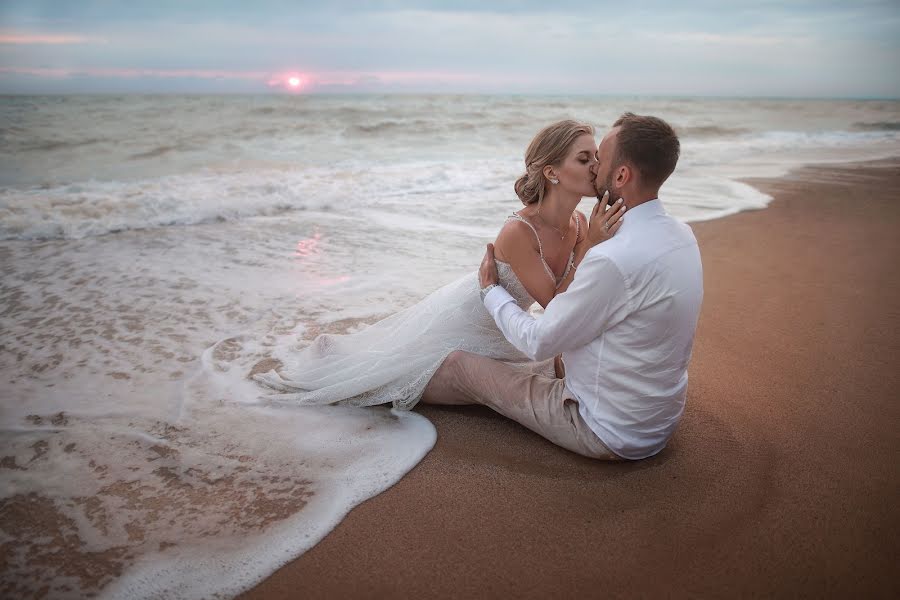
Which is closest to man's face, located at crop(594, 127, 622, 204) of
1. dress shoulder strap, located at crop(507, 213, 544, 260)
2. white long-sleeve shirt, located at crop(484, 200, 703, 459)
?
white long-sleeve shirt, located at crop(484, 200, 703, 459)

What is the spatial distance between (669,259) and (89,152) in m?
18.9

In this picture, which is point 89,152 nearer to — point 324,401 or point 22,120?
point 22,120

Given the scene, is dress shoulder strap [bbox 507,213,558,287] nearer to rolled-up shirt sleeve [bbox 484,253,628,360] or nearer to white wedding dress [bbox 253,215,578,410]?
white wedding dress [bbox 253,215,578,410]

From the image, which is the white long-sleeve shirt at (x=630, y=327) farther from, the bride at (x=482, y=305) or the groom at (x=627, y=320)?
the bride at (x=482, y=305)

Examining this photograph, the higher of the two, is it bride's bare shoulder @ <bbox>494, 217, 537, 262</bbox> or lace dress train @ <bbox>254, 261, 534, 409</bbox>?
bride's bare shoulder @ <bbox>494, 217, 537, 262</bbox>

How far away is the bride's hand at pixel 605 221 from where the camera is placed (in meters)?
2.42

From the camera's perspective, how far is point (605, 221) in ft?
7.97

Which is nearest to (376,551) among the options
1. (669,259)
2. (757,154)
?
(669,259)

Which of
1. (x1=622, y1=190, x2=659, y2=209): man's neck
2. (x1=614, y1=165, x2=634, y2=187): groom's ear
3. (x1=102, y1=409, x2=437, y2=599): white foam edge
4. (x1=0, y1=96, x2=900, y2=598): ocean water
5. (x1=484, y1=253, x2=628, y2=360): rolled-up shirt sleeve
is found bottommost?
(x1=102, y1=409, x2=437, y2=599): white foam edge

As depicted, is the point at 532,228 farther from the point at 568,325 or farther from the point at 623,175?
the point at 568,325

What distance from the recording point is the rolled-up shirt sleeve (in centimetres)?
221

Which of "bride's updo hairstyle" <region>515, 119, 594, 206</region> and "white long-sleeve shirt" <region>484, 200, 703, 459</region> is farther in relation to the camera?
"bride's updo hairstyle" <region>515, 119, 594, 206</region>

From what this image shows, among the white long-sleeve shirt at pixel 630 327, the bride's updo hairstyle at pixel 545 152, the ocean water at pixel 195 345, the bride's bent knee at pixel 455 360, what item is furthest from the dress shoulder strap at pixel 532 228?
the ocean water at pixel 195 345

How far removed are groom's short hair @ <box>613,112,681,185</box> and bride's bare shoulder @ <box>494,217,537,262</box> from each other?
84 centimetres
